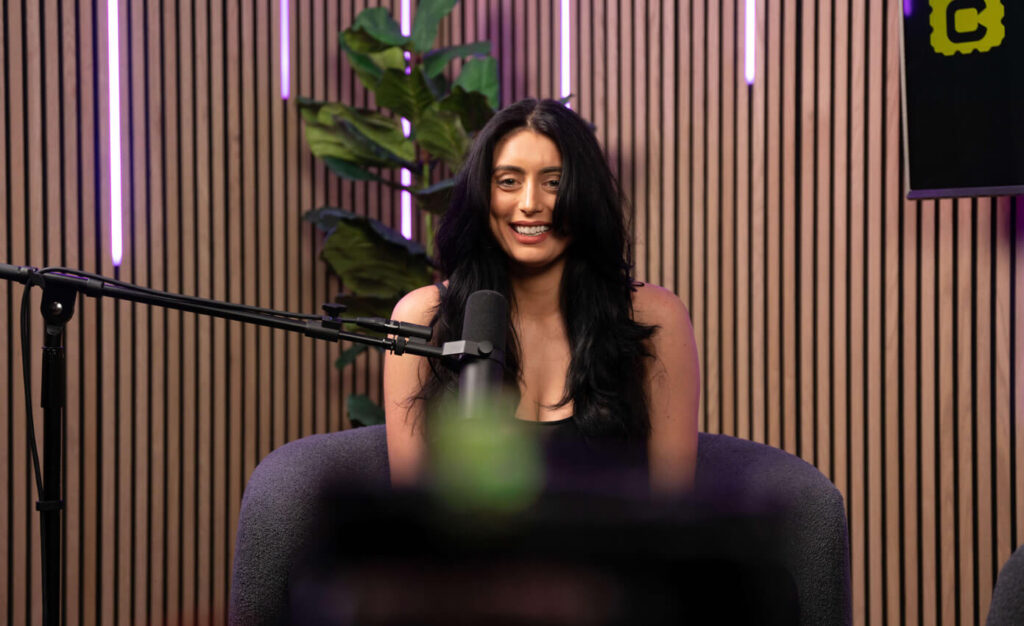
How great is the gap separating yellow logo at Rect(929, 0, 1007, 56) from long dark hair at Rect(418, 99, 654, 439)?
1345 millimetres

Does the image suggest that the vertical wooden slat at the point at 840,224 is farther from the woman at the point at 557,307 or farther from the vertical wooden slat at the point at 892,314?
the woman at the point at 557,307

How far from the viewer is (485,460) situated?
1.20 metres

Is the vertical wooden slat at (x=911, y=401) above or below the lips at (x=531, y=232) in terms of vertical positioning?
below

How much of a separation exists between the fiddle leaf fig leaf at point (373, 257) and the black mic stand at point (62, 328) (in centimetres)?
179

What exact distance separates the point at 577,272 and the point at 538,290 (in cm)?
10

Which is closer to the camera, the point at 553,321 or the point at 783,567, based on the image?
the point at 783,567

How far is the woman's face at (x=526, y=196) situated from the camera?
6.35 feet

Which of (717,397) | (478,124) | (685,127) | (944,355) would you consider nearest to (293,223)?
(478,124)

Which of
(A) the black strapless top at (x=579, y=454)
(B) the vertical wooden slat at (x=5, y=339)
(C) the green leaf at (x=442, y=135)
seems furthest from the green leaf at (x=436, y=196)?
(B) the vertical wooden slat at (x=5, y=339)

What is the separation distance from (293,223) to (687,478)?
6.29ft

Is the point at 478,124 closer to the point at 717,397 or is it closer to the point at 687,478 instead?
the point at 717,397

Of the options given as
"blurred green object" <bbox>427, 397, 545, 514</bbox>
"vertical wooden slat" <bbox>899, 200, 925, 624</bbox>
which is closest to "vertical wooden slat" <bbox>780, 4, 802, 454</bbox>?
"vertical wooden slat" <bbox>899, 200, 925, 624</bbox>

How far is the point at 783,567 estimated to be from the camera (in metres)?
1.08

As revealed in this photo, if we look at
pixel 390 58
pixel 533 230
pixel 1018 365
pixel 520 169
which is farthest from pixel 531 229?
pixel 1018 365
